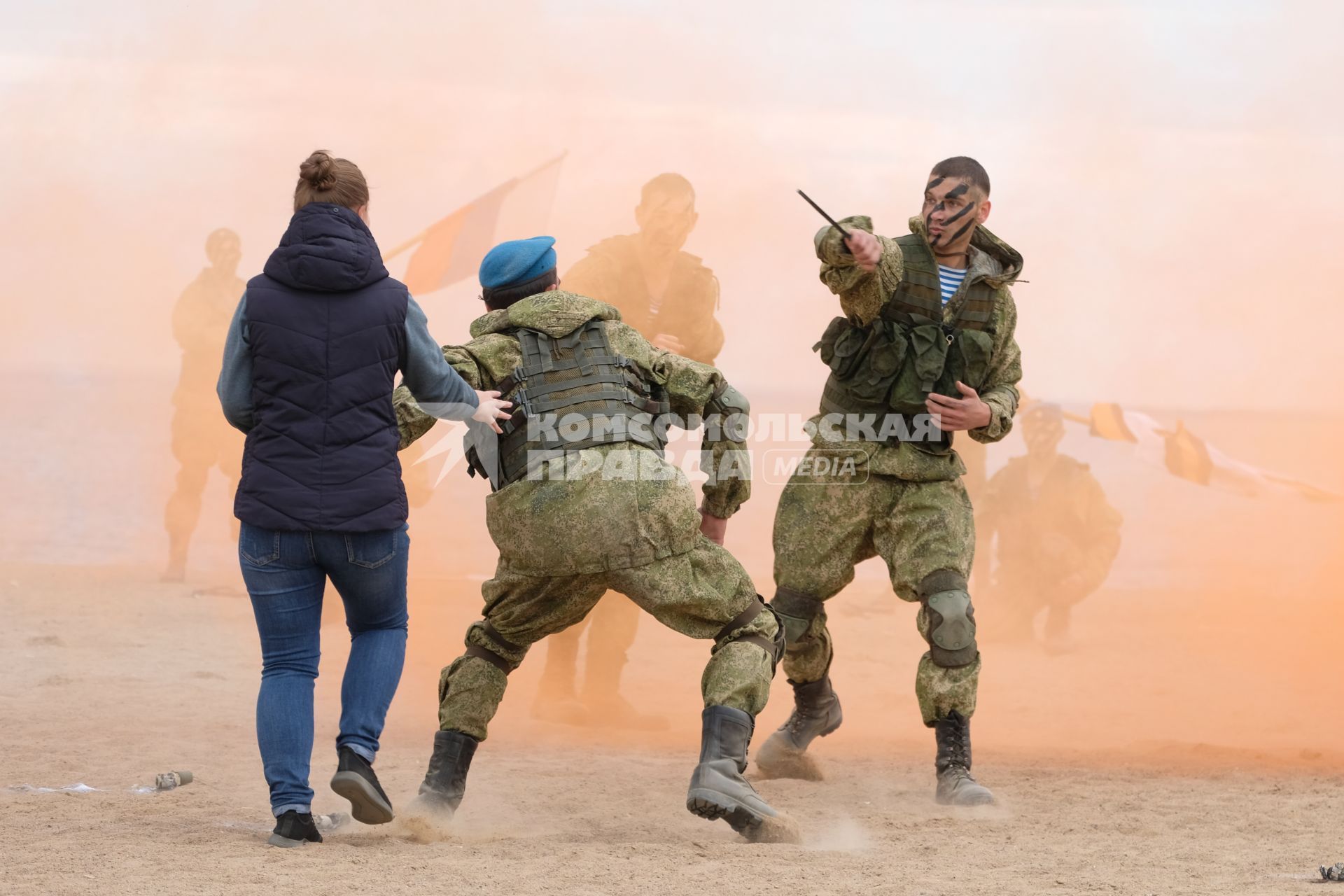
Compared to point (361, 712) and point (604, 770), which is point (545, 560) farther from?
point (604, 770)

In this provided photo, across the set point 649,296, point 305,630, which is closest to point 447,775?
point 305,630

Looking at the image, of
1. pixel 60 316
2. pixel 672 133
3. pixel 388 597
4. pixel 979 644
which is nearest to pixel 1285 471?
pixel 672 133

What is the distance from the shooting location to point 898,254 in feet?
15.8

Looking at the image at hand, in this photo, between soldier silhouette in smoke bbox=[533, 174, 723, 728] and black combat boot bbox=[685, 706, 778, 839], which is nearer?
black combat boot bbox=[685, 706, 778, 839]

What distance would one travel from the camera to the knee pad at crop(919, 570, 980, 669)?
15.6ft

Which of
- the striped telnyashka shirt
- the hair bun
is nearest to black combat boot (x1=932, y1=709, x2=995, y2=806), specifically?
the striped telnyashka shirt

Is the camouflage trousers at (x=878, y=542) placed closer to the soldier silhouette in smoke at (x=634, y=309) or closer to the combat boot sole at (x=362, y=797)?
the soldier silhouette in smoke at (x=634, y=309)

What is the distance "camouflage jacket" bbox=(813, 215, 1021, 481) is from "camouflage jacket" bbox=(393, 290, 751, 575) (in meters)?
0.71

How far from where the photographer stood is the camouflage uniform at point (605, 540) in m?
4.09

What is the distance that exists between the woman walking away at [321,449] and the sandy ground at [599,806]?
0.30 meters

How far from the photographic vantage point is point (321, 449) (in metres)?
3.75

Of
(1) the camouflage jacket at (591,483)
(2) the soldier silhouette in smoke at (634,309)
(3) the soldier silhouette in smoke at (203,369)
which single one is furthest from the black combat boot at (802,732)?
(3) the soldier silhouette in smoke at (203,369)

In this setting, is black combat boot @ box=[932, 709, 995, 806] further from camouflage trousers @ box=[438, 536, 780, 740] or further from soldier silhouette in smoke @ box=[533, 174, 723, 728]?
soldier silhouette in smoke @ box=[533, 174, 723, 728]

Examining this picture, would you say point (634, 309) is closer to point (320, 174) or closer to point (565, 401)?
point (565, 401)
